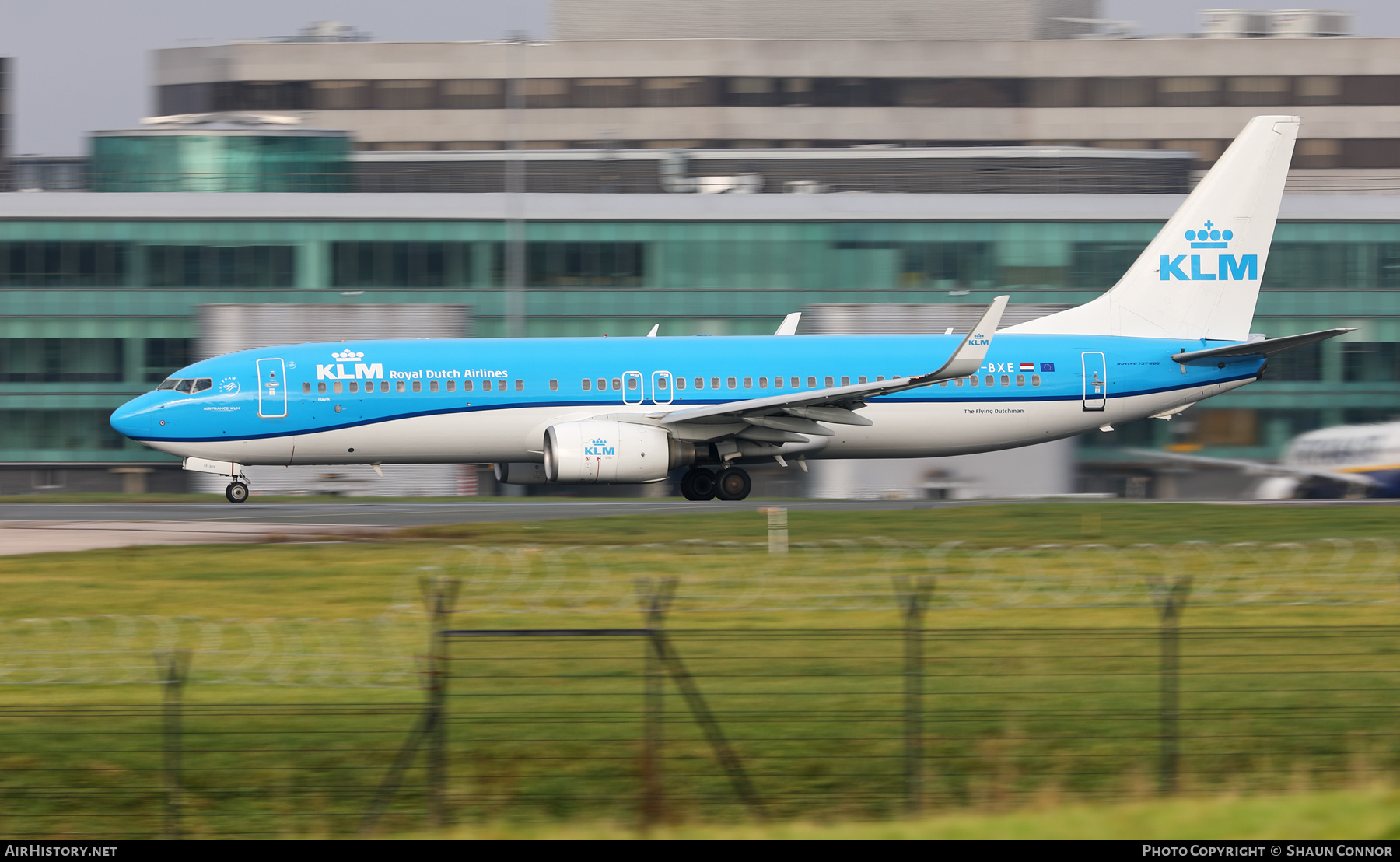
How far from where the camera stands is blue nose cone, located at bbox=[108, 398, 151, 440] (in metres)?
35.3

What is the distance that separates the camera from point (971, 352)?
106ft

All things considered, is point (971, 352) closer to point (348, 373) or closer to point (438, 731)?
point (348, 373)

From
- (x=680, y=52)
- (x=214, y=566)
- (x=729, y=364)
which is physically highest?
(x=680, y=52)

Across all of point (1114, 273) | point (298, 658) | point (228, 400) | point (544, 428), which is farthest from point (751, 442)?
point (1114, 273)

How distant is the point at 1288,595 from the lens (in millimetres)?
18750

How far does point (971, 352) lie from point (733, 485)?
6.41 metres

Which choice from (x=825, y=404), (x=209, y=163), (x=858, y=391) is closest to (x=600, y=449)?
(x=825, y=404)

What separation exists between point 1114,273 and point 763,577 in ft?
124

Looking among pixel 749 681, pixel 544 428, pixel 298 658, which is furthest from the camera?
pixel 544 428

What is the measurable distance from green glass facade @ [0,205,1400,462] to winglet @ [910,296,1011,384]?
2279 centimetres

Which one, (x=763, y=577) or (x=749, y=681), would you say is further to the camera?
(x=763, y=577)

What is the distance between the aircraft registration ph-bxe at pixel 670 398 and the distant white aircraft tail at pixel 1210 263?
2.01ft
